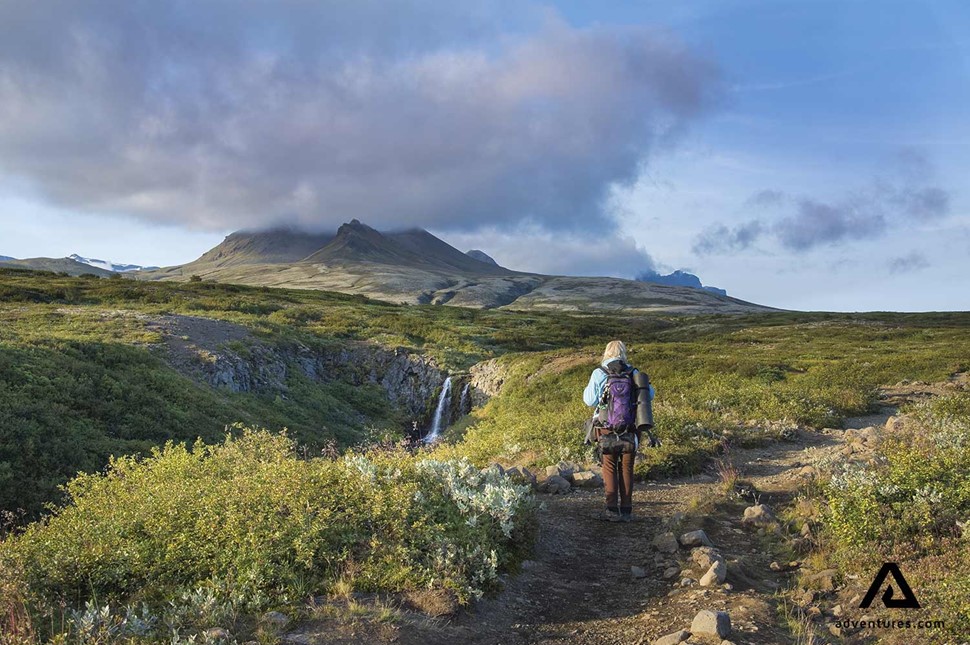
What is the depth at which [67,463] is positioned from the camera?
46.7ft

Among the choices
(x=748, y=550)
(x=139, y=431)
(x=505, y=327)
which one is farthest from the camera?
(x=505, y=327)

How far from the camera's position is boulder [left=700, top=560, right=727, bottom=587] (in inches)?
251

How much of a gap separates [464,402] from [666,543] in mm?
25686

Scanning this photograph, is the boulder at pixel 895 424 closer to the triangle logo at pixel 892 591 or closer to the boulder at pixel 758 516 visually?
the boulder at pixel 758 516

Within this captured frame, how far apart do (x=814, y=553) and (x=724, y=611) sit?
2346 millimetres

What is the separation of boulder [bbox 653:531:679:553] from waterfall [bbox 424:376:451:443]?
24816 millimetres

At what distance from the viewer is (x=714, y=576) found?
639 centimetres

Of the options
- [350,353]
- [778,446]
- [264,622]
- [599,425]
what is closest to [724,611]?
[599,425]

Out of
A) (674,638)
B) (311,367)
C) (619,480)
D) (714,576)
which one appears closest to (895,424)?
(619,480)

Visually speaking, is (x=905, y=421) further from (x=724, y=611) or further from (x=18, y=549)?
(x=18, y=549)

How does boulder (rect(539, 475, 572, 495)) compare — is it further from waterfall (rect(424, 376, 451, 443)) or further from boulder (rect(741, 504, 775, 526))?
waterfall (rect(424, 376, 451, 443))

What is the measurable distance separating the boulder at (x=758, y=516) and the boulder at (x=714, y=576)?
2.51 meters

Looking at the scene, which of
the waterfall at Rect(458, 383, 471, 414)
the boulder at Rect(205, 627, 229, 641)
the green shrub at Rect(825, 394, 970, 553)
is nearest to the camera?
the boulder at Rect(205, 627, 229, 641)

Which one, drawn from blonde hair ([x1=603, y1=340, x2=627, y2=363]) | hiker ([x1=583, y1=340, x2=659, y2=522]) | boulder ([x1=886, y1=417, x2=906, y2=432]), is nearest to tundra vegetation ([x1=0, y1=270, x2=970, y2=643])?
boulder ([x1=886, y1=417, x2=906, y2=432])
